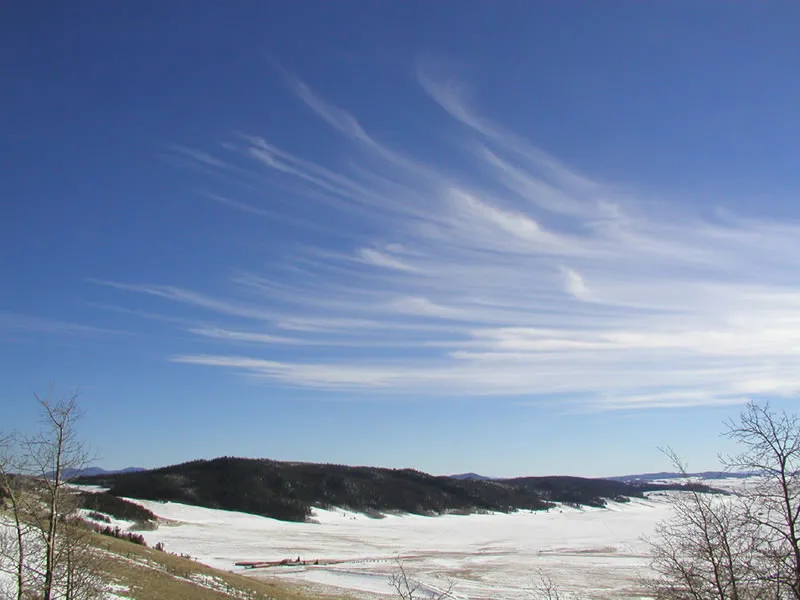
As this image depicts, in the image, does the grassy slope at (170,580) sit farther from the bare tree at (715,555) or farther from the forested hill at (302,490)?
the forested hill at (302,490)

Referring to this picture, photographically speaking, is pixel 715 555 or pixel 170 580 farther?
pixel 170 580

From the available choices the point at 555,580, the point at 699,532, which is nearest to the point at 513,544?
the point at 555,580

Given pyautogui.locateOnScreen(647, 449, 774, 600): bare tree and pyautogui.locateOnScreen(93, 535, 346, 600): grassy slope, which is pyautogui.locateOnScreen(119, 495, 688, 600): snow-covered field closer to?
pyautogui.locateOnScreen(93, 535, 346, 600): grassy slope

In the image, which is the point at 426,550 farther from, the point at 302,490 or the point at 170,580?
the point at 302,490

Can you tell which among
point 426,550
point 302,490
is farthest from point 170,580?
point 302,490

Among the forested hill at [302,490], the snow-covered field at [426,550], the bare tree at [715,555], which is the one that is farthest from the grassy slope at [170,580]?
the forested hill at [302,490]

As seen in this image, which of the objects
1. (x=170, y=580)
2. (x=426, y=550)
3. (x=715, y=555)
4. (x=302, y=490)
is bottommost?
(x=302, y=490)

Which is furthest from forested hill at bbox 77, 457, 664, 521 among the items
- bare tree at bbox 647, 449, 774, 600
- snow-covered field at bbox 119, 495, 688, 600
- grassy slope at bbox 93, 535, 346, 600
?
bare tree at bbox 647, 449, 774, 600
